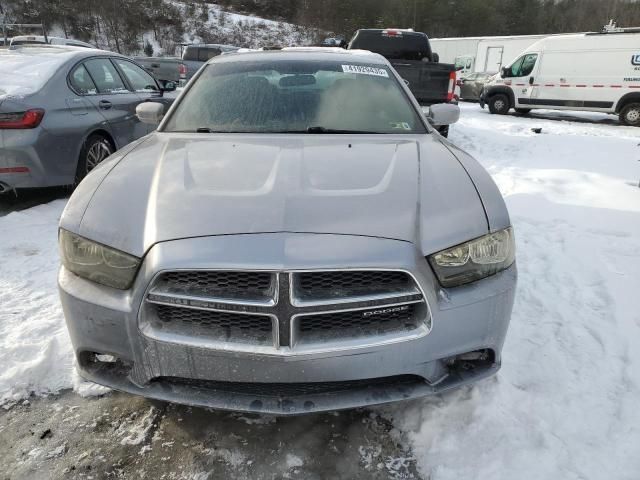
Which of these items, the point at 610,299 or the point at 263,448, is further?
the point at 610,299

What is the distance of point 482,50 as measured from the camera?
76.2 feet

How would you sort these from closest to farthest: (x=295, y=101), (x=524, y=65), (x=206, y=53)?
(x=295, y=101), (x=524, y=65), (x=206, y=53)

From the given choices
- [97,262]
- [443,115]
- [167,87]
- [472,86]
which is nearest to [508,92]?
[472,86]

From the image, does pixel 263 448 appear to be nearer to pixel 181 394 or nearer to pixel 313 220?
pixel 181 394

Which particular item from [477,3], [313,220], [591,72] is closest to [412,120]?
[313,220]

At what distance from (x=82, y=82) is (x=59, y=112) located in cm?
68

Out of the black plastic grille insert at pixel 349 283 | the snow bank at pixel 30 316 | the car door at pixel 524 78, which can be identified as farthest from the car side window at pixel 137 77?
the car door at pixel 524 78

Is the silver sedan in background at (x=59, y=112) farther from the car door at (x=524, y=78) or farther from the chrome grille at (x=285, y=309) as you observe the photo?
the car door at (x=524, y=78)

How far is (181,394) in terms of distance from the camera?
5.96ft

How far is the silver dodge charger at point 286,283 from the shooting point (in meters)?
1.68

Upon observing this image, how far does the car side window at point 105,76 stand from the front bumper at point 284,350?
170 inches

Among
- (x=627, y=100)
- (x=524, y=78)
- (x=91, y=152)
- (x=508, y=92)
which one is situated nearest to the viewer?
(x=91, y=152)

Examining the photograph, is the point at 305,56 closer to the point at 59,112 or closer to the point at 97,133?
the point at 59,112

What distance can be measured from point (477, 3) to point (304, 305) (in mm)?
58271
